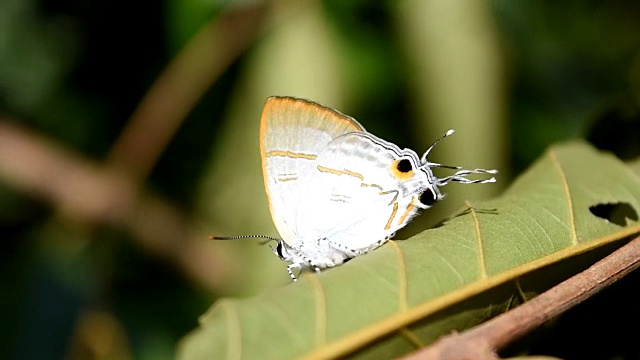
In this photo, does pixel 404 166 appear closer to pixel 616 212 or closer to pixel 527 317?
pixel 616 212

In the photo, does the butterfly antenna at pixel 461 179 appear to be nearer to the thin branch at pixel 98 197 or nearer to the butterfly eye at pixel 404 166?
the butterfly eye at pixel 404 166

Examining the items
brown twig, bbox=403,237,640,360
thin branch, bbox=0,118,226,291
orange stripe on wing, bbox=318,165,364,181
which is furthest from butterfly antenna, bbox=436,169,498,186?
thin branch, bbox=0,118,226,291

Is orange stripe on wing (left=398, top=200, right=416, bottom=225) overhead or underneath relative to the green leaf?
overhead

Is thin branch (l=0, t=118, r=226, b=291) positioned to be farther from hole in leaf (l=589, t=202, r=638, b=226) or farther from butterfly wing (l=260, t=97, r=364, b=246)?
hole in leaf (l=589, t=202, r=638, b=226)

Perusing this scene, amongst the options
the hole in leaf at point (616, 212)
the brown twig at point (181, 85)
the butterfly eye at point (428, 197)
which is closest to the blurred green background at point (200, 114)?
the brown twig at point (181, 85)

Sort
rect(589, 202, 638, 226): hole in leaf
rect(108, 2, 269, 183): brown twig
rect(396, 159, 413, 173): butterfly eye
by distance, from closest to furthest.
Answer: rect(589, 202, 638, 226): hole in leaf < rect(396, 159, 413, 173): butterfly eye < rect(108, 2, 269, 183): brown twig

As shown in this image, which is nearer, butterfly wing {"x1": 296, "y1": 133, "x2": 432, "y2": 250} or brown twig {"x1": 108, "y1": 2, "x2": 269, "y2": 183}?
butterfly wing {"x1": 296, "y1": 133, "x2": 432, "y2": 250}
